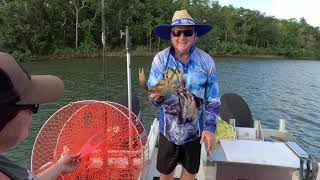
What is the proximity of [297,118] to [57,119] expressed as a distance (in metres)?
13.7

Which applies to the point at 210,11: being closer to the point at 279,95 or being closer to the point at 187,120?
the point at 279,95

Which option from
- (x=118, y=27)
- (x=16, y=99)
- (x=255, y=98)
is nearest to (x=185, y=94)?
(x=16, y=99)

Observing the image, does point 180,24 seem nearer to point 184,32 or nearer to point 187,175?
point 184,32

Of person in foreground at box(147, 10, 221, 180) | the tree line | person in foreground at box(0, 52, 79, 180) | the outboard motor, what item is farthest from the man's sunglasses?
the tree line

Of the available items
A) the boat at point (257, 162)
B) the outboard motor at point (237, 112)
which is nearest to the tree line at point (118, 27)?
the outboard motor at point (237, 112)

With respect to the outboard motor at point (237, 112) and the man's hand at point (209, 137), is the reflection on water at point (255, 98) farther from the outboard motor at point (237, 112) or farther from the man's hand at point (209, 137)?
the man's hand at point (209, 137)

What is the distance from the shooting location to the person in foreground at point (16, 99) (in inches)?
47.0

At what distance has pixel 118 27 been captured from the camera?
162ft

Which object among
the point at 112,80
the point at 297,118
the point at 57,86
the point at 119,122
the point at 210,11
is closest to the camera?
the point at 57,86

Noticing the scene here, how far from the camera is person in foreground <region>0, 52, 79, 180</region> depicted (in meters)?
1.19

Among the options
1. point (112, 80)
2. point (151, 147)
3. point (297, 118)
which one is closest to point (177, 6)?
point (112, 80)

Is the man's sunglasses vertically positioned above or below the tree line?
below

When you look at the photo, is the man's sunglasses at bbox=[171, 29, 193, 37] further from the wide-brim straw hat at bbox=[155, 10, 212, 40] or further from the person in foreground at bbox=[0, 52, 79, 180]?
the person in foreground at bbox=[0, 52, 79, 180]

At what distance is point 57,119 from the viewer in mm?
3639
